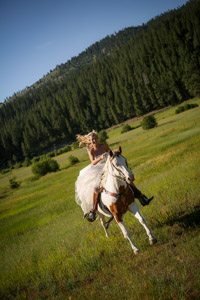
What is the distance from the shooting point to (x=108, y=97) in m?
110

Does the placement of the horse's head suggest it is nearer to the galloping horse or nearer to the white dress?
the galloping horse

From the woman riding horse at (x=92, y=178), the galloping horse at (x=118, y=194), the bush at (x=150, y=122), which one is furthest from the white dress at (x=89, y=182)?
the bush at (x=150, y=122)

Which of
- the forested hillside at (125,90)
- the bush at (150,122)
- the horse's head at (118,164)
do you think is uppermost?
the forested hillside at (125,90)

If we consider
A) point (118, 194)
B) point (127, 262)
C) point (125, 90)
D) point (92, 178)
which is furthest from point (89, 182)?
point (125, 90)

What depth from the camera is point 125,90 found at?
95.8 metres

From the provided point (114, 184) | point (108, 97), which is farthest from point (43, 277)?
point (108, 97)

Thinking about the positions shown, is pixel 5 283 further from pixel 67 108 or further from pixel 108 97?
pixel 67 108

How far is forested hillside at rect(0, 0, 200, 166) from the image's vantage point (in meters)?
81.8

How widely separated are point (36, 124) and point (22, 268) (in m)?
125

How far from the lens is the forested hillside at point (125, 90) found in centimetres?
8181

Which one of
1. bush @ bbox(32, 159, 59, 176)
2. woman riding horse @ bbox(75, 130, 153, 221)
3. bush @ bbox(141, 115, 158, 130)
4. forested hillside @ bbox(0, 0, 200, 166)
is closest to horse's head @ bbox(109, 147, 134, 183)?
woman riding horse @ bbox(75, 130, 153, 221)

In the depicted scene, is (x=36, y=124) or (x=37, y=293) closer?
(x=37, y=293)

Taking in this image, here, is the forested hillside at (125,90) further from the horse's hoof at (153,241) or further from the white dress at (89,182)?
the horse's hoof at (153,241)

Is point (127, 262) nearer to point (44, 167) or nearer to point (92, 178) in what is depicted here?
point (92, 178)
